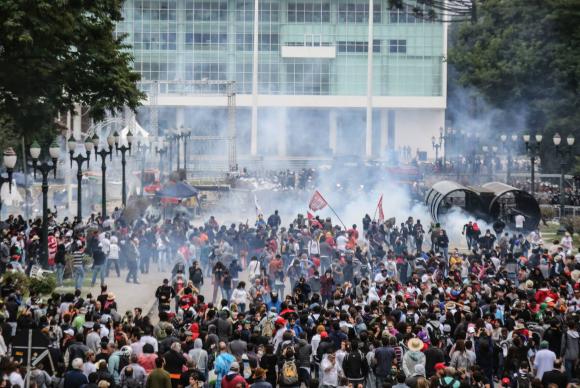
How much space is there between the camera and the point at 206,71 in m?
100

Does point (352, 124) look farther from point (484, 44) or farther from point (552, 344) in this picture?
point (552, 344)

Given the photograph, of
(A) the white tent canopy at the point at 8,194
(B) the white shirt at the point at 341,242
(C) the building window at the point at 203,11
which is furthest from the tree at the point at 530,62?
(C) the building window at the point at 203,11

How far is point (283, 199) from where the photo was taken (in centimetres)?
5825

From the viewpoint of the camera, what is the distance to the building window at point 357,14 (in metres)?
102

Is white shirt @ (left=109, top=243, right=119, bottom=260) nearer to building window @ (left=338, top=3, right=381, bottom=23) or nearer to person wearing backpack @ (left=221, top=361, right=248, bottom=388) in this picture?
person wearing backpack @ (left=221, top=361, right=248, bottom=388)

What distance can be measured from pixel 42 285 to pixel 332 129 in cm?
8128

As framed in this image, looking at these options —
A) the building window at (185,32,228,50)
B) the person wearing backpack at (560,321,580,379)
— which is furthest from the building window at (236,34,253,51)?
the person wearing backpack at (560,321,580,379)

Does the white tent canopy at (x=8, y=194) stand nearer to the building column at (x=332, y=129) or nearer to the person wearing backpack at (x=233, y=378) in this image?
the person wearing backpack at (x=233, y=378)

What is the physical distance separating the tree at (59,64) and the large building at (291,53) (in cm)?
6630

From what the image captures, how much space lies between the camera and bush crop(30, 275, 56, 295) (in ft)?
84.9

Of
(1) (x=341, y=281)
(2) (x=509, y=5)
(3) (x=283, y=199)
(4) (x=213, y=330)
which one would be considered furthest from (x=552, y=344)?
(2) (x=509, y=5)

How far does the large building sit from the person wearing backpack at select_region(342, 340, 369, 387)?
8330 cm

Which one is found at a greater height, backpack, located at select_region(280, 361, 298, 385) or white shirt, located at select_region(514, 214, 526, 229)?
white shirt, located at select_region(514, 214, 526, 229)

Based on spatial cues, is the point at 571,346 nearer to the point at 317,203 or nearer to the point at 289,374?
the point at 289,374
